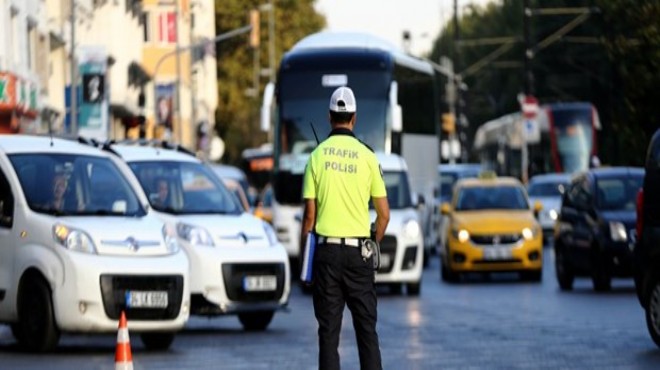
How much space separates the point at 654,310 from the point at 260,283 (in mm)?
4431

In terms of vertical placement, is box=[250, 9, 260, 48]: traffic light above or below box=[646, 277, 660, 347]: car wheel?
above

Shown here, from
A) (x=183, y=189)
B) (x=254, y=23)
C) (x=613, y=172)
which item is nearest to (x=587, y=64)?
(x=254, y=23)

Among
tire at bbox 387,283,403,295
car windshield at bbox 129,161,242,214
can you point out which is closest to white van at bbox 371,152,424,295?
tire at bbox 387,283,403,295

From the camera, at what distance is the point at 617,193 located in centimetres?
3123

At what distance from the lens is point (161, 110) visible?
69938 millimetres

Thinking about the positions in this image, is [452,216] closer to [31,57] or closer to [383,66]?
[383,66]

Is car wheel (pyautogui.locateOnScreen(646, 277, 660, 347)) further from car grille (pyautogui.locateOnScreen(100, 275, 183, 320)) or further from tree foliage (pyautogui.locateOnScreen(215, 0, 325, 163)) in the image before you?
tree foliage (pyautogui.locateOnScreen(215, 0, 325, 163))

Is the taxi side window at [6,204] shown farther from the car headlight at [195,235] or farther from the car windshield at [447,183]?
the car windshield at [447,183]

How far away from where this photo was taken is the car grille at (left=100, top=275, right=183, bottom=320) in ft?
62.3

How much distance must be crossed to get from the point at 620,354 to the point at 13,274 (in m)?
5.04

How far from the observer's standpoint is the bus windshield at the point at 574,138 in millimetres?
67250

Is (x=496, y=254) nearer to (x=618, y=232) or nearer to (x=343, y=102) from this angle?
(x=618, y=232)

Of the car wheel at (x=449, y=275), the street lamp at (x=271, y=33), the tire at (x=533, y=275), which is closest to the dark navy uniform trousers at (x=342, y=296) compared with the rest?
the tire at (x=533, y=275)

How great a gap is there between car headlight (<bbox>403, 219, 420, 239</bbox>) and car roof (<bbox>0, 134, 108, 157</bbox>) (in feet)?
36.2
